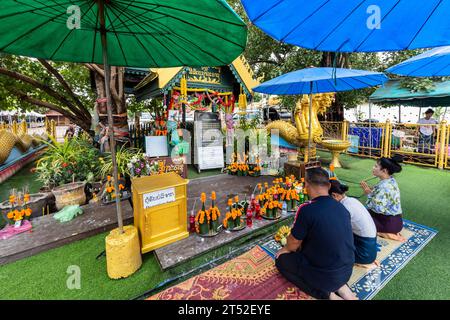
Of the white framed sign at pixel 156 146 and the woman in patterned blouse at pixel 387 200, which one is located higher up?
the white framed sign at pixel 156 146

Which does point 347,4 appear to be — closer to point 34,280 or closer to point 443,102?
point 34,280

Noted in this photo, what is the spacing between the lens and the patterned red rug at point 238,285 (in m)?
2.18

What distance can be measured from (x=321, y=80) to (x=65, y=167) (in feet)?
18.3

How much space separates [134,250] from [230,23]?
103 inches

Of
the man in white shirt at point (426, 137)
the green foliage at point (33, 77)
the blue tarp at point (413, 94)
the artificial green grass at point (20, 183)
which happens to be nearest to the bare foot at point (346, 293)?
the artificial green grass at point (20, 183)

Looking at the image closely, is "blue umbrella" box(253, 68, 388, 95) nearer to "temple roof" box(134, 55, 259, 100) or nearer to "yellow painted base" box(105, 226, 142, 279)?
"temple roof" box(134, 55, 259, 100)

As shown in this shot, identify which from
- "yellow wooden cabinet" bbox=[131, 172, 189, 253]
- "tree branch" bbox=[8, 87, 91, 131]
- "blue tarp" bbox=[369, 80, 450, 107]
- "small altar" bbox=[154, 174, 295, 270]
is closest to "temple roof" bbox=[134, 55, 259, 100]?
"tree branch" bbox=[8, 87, 91, 131]

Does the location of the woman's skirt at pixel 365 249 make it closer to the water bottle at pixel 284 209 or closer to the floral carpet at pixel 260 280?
the floral carpet at pixel 260 280

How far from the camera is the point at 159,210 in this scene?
2.77 metres

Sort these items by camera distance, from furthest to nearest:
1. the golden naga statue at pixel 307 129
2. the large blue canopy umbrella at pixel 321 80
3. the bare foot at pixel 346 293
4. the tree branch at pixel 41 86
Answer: the golden naga statue at pixel 307 129
the tree branch at pixel 41 86
the large blue canopy umbrella at pixel 321 80
the bare foot at pixel 346 293

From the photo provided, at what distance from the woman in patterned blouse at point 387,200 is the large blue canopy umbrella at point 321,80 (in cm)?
142

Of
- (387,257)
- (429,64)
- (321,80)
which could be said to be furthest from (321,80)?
(387,257)

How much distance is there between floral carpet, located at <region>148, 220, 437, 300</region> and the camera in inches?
86.6

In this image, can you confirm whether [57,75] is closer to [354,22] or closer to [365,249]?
[354,22]
